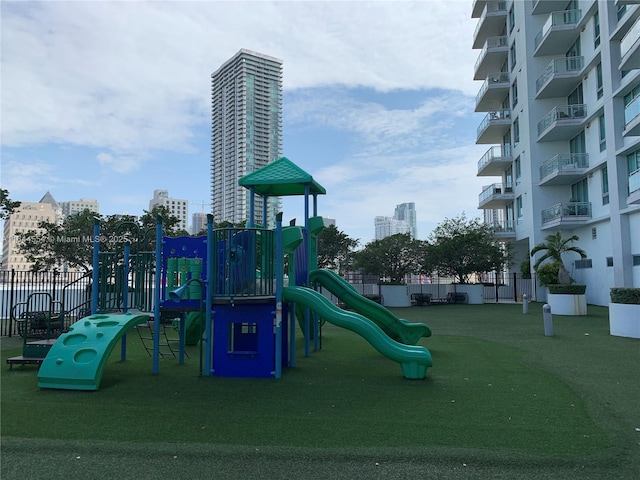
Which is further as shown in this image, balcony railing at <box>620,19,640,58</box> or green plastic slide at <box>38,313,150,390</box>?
balcony railing at <box>620,19,640,58</box>

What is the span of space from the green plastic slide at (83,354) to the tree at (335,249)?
79.6 feet

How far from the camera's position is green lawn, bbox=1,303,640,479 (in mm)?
4133

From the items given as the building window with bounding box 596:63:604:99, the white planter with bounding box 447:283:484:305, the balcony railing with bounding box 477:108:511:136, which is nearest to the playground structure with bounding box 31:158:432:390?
the white planter with bounding box 447:283:484:305

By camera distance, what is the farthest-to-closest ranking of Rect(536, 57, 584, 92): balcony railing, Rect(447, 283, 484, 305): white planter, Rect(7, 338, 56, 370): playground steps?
Rect(447, 283, 484, 305): white planter, Rect(536, 57, 584, 92): balcony railing, Rect(7, 338, 56, 370): playground steps

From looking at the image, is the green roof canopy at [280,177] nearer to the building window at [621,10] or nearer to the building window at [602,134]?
the building window at [602,134]

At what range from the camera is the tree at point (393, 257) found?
3153cm

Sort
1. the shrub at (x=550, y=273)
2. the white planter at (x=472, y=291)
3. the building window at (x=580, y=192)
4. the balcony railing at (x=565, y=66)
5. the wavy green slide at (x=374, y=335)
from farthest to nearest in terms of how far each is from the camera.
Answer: the white planter at (x=472, y=291)
the building window at (x=580, y=192)
the balcony railing at (x=565, y=66)
the shrub at (x=550, y=273)
the wavy green slide at (x=374, y=335)

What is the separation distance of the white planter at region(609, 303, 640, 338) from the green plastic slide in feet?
41.4

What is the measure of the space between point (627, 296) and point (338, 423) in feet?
37.2

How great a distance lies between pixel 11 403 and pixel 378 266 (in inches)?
1049

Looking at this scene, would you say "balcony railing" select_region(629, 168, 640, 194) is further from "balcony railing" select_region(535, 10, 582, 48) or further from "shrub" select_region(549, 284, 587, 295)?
"balcony railing" select_region(535, 10, 582, 48)

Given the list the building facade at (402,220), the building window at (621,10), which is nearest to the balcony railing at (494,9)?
the building window at (621,10)

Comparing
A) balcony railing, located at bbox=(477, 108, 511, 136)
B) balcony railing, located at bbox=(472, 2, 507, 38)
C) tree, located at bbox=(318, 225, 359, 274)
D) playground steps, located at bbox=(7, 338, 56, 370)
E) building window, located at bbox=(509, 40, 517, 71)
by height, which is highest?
balcony railing, located at bbox=(472, 2, 507, 38)

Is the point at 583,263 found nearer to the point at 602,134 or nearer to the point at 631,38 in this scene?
the point at 602,134
